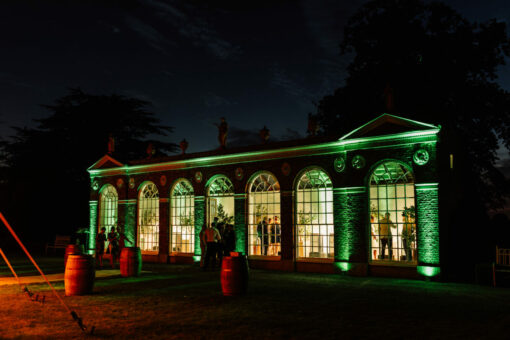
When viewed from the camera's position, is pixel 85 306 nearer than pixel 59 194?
Yes

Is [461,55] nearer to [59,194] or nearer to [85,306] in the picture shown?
[85,306]

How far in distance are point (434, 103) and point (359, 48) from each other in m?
6.07

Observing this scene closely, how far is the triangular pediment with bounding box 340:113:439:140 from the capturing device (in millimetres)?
15094

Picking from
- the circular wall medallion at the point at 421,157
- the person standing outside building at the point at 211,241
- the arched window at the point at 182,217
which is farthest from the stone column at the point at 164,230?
the circular wall medallion at the point at 421,157

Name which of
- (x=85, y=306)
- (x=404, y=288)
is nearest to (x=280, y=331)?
(x=85, y=306)

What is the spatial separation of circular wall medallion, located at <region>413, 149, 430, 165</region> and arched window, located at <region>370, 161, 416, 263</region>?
69 cm

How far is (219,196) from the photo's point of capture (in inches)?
809

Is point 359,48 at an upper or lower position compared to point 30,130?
upper

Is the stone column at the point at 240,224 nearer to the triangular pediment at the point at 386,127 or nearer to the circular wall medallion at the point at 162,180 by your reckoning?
the circular wall medallion at the point at 162,180

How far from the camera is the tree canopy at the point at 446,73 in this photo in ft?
83.9

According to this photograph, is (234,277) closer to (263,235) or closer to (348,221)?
(348,221)

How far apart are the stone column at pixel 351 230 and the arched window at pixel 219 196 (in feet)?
17.7

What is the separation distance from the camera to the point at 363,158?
16312 millimetres

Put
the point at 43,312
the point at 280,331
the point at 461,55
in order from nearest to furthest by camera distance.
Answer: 1. the point at 280,331
2. the point at 43,312
3. the point at 461,55
